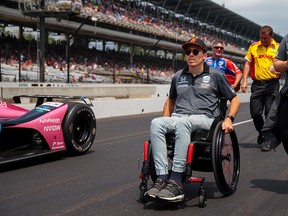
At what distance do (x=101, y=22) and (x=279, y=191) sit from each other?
30.2 metres

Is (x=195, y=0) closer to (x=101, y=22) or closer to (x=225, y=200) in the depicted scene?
(x=101, y=22)

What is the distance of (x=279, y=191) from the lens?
4.34 metres

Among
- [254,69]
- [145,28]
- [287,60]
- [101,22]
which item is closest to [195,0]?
[145,28]

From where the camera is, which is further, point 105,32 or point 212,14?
point 212,14

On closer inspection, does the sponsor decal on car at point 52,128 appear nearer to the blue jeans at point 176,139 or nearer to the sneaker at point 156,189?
the blue jeans at point 176,139

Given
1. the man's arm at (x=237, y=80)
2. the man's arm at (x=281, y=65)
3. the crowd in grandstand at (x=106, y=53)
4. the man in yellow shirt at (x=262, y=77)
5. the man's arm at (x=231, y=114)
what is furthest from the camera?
the crowd in grandstand at (x=106, y=53)

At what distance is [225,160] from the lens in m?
4.19

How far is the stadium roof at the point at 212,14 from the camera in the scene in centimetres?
4741

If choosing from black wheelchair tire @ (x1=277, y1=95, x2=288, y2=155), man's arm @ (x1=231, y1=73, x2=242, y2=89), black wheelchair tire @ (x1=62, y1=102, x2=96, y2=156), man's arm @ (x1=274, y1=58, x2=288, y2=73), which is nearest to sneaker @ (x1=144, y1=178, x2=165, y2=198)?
black wheelchair tire @ (x1=277, y1=95, x2=288, y2=155)

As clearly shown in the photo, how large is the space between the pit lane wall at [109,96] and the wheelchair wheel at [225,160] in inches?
298

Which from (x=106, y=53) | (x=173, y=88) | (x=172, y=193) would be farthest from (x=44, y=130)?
(x=106, y=53)

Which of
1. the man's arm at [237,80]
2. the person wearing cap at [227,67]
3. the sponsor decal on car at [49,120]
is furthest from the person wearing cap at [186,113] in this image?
the person wearing cap at [227,67]

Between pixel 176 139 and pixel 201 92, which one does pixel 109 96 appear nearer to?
pixel 201 92

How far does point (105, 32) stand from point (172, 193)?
1217 inches
